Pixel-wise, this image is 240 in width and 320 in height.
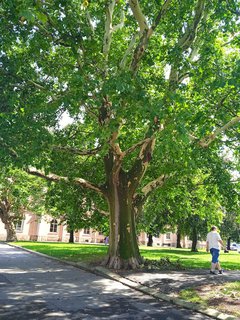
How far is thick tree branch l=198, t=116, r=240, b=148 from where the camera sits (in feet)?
38.4

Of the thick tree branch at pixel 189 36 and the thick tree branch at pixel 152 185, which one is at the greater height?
the thick tree branch at pixel 189 36

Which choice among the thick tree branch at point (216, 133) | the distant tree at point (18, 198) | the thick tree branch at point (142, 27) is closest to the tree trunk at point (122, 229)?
the thick tree branch at point (216, 133)

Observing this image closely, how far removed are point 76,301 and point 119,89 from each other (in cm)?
500

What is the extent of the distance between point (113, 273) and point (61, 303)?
494 centimetres

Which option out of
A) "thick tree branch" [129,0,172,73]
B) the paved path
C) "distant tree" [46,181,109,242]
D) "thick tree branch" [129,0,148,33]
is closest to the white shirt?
the paved path

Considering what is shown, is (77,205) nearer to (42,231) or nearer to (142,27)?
(142,27)

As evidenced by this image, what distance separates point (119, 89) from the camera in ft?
29.0

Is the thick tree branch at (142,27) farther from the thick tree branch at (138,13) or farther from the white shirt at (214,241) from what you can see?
the white shirt at (214,241)

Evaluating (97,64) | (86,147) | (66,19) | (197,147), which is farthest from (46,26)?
(86,147)

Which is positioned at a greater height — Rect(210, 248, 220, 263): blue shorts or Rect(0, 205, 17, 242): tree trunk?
Rect(0, 205, 17, 242): tree trunk

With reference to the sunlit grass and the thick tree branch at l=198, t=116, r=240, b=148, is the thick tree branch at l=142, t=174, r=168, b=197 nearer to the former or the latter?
the thick tree branch at l=198, t=116, r=240, b=148

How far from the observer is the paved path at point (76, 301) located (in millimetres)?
6645

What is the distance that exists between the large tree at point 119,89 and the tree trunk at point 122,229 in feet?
0.13

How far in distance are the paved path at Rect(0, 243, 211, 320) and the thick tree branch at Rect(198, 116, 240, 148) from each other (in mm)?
5620
